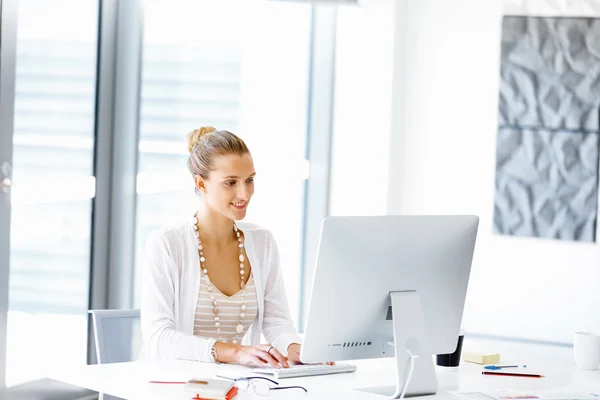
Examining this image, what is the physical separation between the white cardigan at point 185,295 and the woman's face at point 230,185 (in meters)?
0.13

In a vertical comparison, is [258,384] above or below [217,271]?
below

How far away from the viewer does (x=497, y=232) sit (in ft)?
14.5

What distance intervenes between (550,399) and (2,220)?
215 cm

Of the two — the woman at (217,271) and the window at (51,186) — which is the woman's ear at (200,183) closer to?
the woman at (217,271)

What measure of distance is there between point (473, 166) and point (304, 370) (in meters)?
2.30

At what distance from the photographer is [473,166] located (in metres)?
4.50

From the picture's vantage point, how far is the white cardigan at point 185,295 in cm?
269

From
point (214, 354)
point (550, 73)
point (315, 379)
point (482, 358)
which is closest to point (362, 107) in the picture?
point (550, 73)

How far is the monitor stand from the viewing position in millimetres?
2284

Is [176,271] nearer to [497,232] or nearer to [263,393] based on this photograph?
[263,393]

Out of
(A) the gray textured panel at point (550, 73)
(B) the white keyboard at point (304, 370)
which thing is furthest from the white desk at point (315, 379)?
(A) the gray textured panel at point (550, 73)

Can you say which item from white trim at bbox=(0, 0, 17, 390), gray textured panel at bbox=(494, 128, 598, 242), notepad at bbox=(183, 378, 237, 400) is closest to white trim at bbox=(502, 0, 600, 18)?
gray textured panel at bbox=(494, 128, 598, 242)

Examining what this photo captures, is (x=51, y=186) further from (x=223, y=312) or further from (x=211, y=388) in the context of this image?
(x=211, y=388)

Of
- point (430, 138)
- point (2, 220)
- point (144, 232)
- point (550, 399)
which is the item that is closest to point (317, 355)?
point (550, 399)
